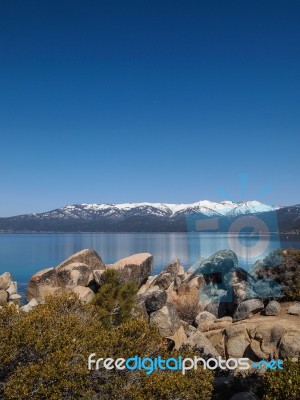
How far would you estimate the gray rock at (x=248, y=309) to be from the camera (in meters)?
20.9

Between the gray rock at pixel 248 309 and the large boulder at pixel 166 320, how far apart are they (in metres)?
3.57

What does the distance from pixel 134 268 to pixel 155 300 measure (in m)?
9.04

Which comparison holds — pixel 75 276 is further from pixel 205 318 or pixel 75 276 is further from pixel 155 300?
pixel 205 318

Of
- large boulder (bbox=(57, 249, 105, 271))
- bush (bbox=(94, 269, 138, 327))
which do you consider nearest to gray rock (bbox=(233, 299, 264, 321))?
bush (bbox=(94, 269, 138, 327))

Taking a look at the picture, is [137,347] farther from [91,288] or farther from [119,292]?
[91,288]

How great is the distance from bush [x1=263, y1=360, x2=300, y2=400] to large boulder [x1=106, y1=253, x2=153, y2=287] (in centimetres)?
2321

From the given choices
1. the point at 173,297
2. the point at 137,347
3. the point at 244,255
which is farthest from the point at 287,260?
the point at 244,255

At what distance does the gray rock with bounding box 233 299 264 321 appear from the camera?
824 inches

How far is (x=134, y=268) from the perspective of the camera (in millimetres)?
32844

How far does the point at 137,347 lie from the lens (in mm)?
9781

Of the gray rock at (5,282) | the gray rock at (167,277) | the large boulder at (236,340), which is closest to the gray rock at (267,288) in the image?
the large boulder at (236,340)

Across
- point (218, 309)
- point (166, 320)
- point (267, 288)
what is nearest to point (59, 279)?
point (166, 320)

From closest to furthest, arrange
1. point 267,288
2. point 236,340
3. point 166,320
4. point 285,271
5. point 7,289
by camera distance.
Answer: point 236,340
point 166,320
point 267,288
point 285,271
point 7,289

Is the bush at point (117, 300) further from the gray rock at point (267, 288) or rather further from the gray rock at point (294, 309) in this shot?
the gray rock at point (294, 309)
